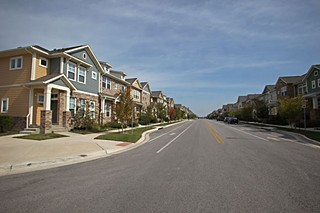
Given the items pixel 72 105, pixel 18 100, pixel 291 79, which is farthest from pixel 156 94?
pixel 18 100

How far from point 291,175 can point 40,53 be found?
2094 cm

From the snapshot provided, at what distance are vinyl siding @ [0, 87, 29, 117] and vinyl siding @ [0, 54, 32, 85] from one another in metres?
0.78

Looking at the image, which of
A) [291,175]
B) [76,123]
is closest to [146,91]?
[76,123]

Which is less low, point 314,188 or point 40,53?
point 40,53

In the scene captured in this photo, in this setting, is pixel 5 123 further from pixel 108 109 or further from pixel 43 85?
pixel 108 109

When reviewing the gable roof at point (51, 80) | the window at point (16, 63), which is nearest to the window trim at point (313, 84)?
the gable roof at point (51, 80)

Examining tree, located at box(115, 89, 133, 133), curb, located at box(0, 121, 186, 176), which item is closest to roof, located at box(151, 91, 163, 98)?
tree, located at box(115, 89, 133, 133)

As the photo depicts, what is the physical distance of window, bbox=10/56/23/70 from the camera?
18.9 m

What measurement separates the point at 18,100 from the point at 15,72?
9.10ft

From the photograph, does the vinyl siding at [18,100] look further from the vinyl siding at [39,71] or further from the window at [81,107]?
the window at [81,107]

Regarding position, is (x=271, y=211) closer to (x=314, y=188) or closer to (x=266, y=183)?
(x=266, y=183)

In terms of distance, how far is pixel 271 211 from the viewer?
153 inches

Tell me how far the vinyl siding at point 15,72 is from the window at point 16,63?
1.17 feet

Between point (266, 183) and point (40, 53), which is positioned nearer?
point (266, 183)
